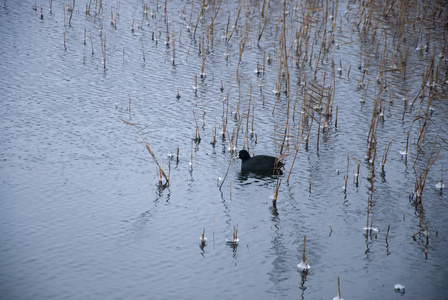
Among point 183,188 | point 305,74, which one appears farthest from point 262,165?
point 305,74

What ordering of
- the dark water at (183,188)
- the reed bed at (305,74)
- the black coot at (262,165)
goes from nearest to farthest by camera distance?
1. the dark water at (183,188)
2. the black coot at (262,165)
3. the reed bed at (305,74)

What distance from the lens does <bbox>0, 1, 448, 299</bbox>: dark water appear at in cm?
856

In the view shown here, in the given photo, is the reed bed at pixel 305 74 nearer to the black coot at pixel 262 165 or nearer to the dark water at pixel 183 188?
the dark water at pixel 183 188

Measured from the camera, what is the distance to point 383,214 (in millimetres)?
10734

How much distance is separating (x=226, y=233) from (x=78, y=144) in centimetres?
485

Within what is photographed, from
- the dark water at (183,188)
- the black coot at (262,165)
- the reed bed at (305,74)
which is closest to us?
the dark water at (183,188)

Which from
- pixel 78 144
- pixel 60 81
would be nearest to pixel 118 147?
pixel 78 144

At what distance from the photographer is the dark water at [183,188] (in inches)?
337

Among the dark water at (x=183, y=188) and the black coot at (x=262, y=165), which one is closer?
the dark water at (x=183, y=188)

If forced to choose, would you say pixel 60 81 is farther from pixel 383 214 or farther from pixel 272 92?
A: pixel 383 214

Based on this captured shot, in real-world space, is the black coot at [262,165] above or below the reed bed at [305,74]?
below

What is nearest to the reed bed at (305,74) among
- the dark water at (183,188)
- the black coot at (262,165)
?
the dark water at (183,188)

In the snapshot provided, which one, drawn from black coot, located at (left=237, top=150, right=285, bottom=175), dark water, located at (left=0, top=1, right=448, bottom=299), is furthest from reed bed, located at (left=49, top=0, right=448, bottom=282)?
black coot, located at (left=237, top=150, right=285, bottom=175)

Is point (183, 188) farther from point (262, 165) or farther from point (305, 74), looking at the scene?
point (305, 74)
